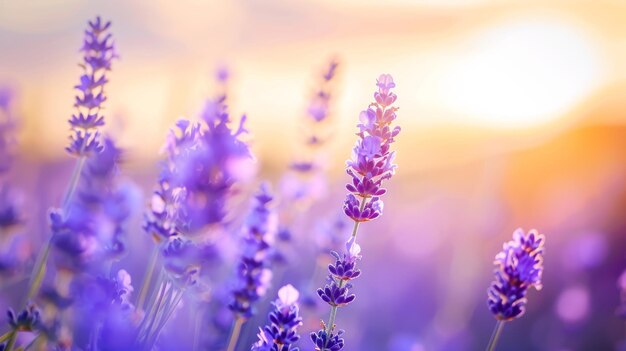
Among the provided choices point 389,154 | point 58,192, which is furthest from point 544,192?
point 389,154

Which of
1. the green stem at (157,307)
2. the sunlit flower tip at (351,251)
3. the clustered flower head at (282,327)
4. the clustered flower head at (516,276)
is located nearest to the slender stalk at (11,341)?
the green stem at (157,307)

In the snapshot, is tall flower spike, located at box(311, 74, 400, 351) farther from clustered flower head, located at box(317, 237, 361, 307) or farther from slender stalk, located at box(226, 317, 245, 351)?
slender stalk, located at box(226, 317, 245, 351)

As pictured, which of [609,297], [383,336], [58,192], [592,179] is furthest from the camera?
[592,179]

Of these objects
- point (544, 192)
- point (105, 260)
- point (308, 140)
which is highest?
point (544, 192)

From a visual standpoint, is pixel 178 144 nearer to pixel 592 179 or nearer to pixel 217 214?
pixel 217 214

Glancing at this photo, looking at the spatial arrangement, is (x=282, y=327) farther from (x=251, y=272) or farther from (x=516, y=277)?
(x=516, y=277)

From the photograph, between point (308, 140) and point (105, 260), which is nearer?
A: point (105, 260)

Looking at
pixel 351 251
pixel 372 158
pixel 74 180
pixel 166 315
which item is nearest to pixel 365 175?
pixel 372 158

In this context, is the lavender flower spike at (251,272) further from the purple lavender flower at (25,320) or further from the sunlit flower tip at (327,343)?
the purple lavender flower at (25,320)
